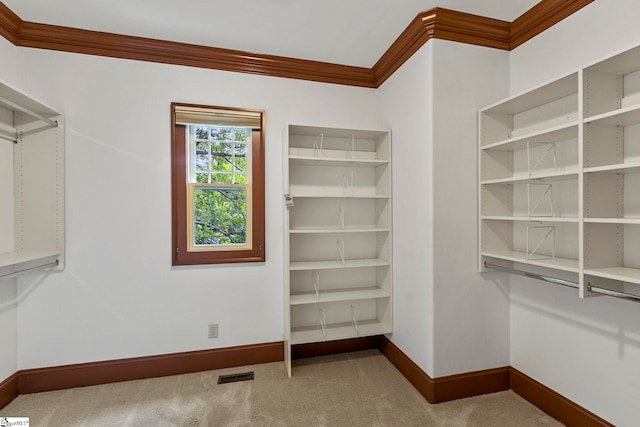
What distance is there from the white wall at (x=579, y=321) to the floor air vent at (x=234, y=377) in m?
→ 2.01

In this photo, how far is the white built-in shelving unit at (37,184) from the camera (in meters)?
2.09

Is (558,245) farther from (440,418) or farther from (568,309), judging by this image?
(440,418)

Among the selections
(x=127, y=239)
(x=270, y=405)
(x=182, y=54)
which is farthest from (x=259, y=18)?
(x=270, y=405)

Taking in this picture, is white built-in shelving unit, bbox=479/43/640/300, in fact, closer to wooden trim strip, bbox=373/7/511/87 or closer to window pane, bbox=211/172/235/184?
wooden trim strip, bbox=373/7/511/87

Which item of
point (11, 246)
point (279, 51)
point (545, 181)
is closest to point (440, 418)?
point (545, 181)

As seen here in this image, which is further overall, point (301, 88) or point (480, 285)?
point (301, 88)

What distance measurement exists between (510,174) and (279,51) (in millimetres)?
2078

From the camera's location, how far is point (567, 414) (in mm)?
1772

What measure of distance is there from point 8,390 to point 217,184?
1.99 meters

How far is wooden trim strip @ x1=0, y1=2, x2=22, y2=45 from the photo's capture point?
1945mm

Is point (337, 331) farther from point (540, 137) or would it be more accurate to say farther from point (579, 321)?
point (540, 137)

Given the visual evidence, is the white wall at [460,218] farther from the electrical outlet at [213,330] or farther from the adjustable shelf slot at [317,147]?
the electrical outlet at [213,330]

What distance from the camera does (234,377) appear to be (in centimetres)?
235

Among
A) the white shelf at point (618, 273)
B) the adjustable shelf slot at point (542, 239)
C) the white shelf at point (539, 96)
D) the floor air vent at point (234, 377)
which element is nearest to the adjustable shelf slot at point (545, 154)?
the white shelf at point (539, 96)
